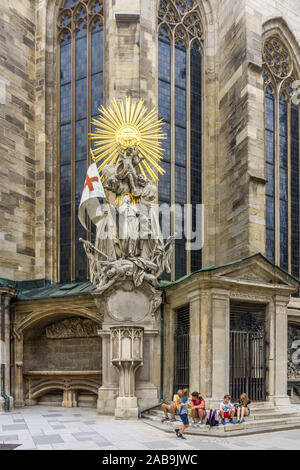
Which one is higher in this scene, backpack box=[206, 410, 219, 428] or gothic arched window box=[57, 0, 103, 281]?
gothic arched window box=[57, 0, 103, 281]

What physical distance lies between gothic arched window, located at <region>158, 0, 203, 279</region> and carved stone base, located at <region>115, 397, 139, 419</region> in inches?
294

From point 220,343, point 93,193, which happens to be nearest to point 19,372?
point 93,193

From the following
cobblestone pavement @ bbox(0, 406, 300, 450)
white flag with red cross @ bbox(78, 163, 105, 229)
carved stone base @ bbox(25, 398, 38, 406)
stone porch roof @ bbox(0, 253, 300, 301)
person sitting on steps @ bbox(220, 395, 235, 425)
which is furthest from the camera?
carved stone base @ bbox(25, 398, 38, 406)

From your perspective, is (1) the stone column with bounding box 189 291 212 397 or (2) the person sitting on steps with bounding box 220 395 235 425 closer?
(2) the person sitting on steps with bounding box 220 395 235 425

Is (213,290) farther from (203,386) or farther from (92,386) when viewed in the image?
(92,386)

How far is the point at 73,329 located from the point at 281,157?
12.6m

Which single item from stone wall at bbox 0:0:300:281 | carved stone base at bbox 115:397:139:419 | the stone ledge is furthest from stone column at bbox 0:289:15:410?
the stone ledge

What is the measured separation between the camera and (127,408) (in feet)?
48.2

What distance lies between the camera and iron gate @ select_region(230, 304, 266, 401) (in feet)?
49.1

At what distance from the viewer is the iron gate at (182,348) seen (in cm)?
1572

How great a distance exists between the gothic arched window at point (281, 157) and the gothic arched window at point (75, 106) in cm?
809

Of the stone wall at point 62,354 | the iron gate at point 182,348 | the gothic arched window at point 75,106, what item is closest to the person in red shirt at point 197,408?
the iron gate at point 182,348

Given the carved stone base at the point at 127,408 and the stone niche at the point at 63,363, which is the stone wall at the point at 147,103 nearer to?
the stone niche at the point at 63,363

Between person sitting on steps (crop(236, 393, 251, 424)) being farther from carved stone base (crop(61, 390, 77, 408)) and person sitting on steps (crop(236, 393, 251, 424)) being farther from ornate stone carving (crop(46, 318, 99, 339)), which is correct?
carved stone base (crop(61, 390, 77, 408))
